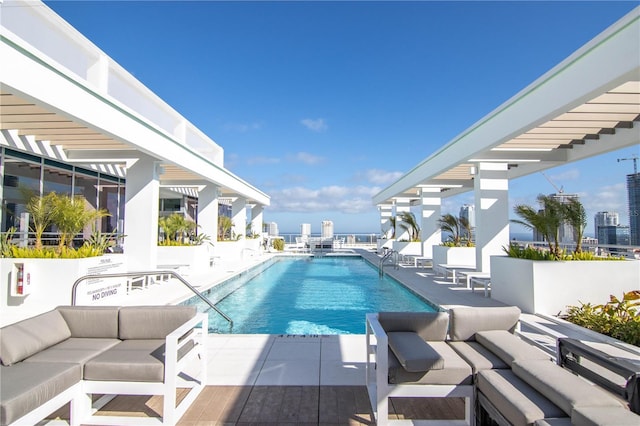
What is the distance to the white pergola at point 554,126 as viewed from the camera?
398 cm

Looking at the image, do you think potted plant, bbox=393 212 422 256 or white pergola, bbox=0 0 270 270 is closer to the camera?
white pergola, bbox=0 0 270 270

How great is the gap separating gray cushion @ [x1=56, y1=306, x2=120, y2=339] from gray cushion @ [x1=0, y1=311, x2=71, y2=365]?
2.0 inches

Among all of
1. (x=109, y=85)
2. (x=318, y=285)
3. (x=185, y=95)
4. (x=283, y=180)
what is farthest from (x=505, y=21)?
(x=283, y=180)

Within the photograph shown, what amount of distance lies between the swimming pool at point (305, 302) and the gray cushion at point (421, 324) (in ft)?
9.26

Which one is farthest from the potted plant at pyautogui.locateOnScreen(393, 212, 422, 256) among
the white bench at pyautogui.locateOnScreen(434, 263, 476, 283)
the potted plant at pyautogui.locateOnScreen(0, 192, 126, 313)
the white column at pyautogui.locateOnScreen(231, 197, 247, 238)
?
the potted plant at pyautogui.locateOnScreen(0, 192, 126, 313)

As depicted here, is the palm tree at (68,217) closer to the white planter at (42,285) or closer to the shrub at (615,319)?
the white planter at (42,285)

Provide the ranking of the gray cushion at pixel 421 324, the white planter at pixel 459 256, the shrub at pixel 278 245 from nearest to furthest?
1. the gray cushion at pixel 421 324
2. the white planter at pixel 459 256
3. the shrub at pixel 278 245

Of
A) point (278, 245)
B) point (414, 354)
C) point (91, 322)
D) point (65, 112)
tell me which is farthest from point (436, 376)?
point (278, 245)

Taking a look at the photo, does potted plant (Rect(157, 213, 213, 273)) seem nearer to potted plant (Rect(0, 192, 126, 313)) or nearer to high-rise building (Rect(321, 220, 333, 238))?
potted plant (Rect(0, 192, 126, 313))

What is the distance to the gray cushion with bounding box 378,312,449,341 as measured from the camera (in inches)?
123

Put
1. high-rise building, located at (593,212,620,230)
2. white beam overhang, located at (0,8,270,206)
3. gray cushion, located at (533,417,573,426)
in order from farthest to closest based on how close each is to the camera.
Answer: high-rise building, located at (593,212,620,230) < white beam overhang, located at (0,8,270,206) < gray cushion, located at (533,417,573,426)

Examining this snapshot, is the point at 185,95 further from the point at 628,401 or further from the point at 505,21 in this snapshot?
the point at 628,401

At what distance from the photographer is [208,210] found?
12578 millimetres

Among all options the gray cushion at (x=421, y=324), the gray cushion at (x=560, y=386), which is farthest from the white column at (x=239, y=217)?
the gray cushion at (x=560, y=386)
